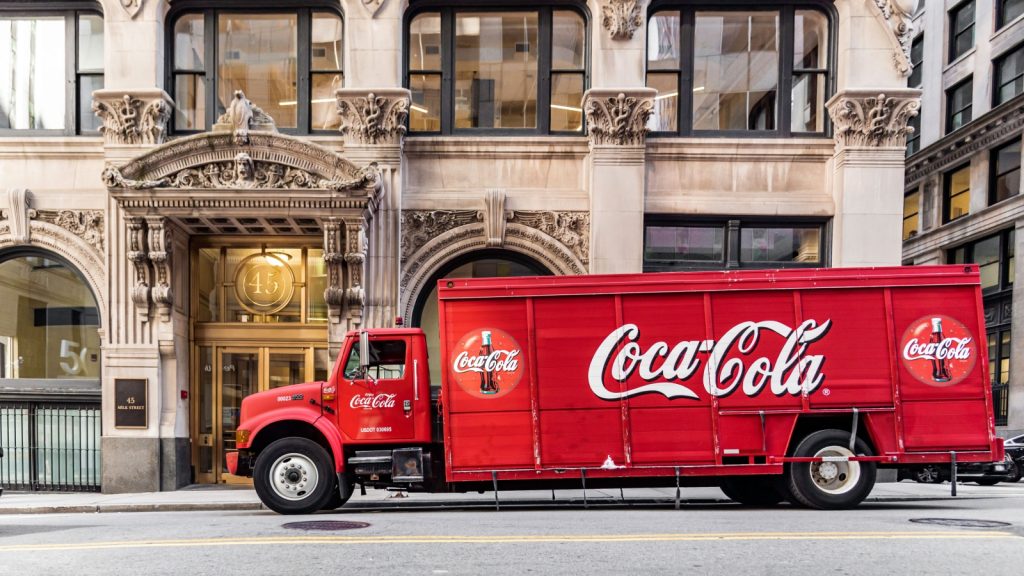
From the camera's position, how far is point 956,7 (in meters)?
34.4

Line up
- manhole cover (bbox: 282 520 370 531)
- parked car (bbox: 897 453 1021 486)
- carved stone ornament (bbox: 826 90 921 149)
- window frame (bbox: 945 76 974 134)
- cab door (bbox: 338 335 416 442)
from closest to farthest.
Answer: manhole cover (bbox: 282 520 370 531)
cab door (bbox: 338 335 416 442)
parked car (bbox: 897 453 1021 486)
carved stone ornament (bbox: 826 90 921 149)
window frame (bbox: 945 76 974 134)

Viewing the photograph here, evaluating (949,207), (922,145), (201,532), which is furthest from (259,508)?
(922,145)

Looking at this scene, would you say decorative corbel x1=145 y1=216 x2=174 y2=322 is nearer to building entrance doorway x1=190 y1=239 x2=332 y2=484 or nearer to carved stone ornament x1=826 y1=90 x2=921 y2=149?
building entrance doorway x1=190 y1=239 x2=332 y2=484

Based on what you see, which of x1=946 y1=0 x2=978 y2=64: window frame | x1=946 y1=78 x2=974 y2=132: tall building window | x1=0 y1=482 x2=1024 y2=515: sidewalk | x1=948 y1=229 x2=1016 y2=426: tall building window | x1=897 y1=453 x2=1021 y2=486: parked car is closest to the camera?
x1=0 y1=482 x2=1024 y2=515: sidewalk

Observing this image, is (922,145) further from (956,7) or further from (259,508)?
(259,508)

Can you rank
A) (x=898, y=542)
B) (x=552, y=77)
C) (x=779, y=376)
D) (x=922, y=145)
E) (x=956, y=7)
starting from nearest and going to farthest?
(x=898, y=542), (x=779, y=376), (x=552, y=77), (x=956, y=7), (x=922, y=145)

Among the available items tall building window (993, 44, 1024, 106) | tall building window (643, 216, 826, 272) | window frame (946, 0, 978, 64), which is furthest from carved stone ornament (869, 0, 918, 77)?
window frame (946, 0, 978, 64)

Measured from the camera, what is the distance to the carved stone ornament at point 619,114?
15.4 metres

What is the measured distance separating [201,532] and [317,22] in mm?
11171

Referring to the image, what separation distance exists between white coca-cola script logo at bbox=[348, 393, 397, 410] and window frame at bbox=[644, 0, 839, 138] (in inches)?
331

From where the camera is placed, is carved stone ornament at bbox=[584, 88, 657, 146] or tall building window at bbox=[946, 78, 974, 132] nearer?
carved stone ornament at bbox=[584, 88, 657, 146]

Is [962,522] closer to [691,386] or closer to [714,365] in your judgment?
[714,365]

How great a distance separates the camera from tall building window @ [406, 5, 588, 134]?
52.8 feet

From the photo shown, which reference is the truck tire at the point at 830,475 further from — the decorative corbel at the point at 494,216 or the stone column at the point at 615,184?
the decorative corbel at the point at 494,216
